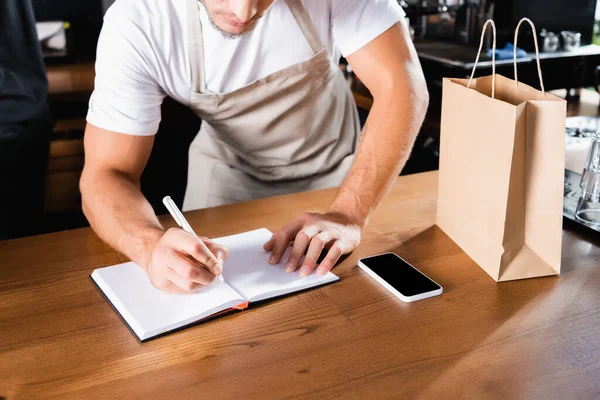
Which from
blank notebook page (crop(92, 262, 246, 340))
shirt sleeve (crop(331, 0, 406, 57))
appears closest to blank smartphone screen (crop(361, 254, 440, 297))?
blank notebook page (crop(92, 262, 246, 340))

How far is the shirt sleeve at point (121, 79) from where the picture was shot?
134 centimetres

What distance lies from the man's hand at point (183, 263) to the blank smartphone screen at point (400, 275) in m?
0.28

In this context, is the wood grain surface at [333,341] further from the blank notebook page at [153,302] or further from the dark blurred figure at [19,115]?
the dark blurred figure at [19,115]

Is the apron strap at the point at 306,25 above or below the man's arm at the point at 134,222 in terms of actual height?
above

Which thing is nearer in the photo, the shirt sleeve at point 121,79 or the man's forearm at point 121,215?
the man's forearm at point 121,215

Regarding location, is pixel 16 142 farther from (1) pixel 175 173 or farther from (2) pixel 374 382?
(2) pixel 374 382

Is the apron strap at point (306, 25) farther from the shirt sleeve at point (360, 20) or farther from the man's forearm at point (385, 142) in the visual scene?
the man's forearm at point (385, 142)

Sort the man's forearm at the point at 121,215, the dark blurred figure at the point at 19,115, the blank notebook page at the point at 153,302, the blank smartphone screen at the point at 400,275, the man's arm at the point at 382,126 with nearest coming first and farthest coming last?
the blank notebook page at the point at 153,302
the blank smartphone screen at the point at 400,275
the man's forearm at the point at 121,215
the man's arm at the point at 382,126
the dark blurred figure at the point at 19,115

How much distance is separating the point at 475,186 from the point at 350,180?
1.11ft

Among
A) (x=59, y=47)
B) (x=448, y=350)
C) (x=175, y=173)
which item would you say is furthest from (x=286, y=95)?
(x=59, y=47)

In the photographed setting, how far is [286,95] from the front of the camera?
1624mm

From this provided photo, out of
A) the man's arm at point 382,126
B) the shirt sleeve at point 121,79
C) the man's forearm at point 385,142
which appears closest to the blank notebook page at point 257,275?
the man's arm at point 382,126

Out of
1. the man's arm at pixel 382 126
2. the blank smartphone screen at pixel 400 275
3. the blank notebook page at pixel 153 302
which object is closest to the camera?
the blank notebook page at pixel 153 302

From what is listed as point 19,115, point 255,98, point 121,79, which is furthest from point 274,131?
point 19,115
